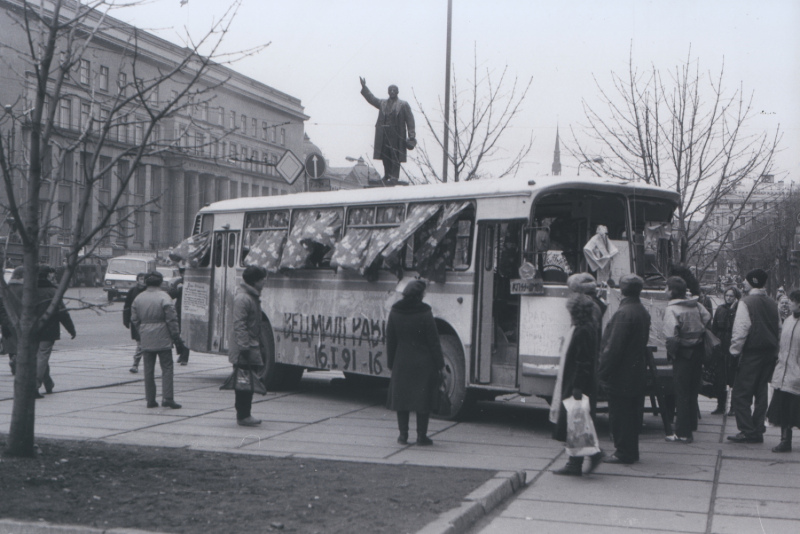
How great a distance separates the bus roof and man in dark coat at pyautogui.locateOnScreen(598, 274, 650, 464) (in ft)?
7.24

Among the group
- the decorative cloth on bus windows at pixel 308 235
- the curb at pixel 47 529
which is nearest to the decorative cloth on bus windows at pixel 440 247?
the decorative cloth on bus windows at pixel 308 235

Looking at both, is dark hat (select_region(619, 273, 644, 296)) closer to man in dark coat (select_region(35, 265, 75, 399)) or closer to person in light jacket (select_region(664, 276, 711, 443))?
person in light jacket (select_region(664, 276, 711, 443))

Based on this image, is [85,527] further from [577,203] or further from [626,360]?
[577,203]

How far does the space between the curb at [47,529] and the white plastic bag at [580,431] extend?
3996 millimetres

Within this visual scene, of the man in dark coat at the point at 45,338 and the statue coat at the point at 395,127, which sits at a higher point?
the statue coat at the point at 395,127

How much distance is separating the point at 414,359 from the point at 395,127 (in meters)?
7.80

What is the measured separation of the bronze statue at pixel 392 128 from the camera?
17.4m

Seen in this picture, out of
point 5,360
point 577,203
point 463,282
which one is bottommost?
point 5,360

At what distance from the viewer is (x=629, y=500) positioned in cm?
788

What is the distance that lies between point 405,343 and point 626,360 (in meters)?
2.16

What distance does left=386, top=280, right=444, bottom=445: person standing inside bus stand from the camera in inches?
404

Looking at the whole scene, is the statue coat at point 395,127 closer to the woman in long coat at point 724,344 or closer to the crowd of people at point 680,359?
the woman in long coat at point 724,344

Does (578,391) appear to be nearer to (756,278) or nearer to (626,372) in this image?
(626,372)

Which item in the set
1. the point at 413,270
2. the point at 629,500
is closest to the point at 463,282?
the point at 413,270
